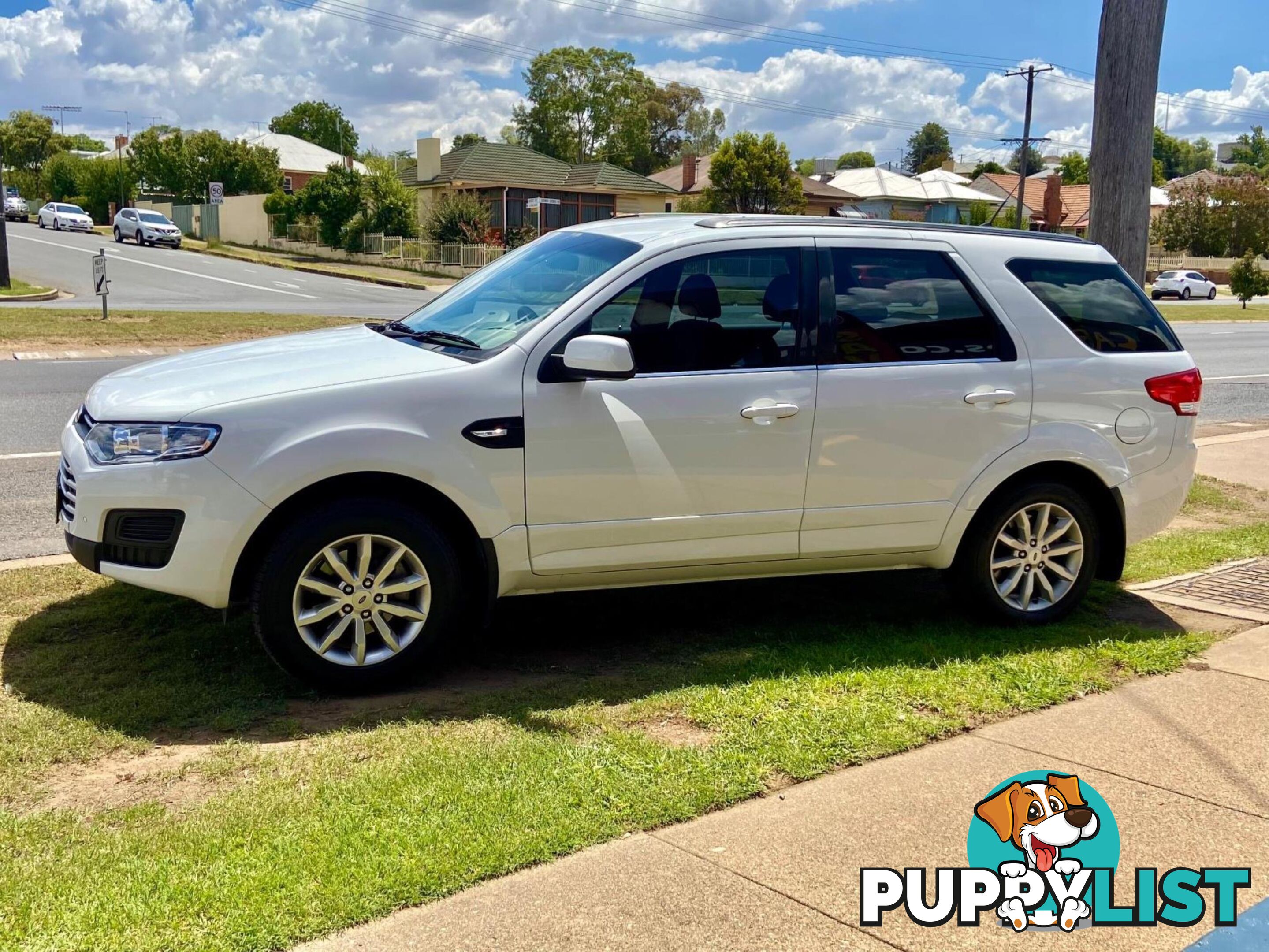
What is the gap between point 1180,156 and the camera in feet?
548

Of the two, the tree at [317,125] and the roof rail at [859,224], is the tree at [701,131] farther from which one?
the roof rail at [859,224]

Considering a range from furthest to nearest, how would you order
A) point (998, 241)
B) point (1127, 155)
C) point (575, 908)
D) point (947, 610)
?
1. point (1127, 155)
2. point (947, 610)
3. point (998, 241)
4. point (575, 908)

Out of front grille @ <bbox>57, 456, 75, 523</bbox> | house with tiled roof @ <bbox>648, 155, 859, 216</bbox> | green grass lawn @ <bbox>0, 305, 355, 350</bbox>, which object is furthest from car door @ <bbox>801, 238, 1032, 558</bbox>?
house with tiled roof @ <bbox>648, 155, 859, 216</bbox>

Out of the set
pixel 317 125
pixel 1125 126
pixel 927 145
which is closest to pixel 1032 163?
pixel 927 145

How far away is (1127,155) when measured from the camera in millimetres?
8602

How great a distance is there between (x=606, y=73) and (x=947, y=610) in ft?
307

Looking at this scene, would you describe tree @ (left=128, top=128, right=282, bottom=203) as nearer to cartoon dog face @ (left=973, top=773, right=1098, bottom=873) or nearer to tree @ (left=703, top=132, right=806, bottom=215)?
tree @ (left=703, top=132, right=806, bottom=215)

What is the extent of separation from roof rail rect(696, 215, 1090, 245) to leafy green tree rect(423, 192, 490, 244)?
133 ft

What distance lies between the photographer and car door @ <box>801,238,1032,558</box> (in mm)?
5371

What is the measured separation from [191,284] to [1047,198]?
4835 cm

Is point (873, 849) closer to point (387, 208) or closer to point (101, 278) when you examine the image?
point (101, 278)

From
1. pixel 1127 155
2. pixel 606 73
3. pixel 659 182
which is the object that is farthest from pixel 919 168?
pixel 1127 155

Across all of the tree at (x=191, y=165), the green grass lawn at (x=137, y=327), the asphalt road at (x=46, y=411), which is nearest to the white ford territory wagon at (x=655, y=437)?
the asphalt road at (x=46, y=411)

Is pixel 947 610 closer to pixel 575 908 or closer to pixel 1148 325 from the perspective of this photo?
pixel 1148 325
